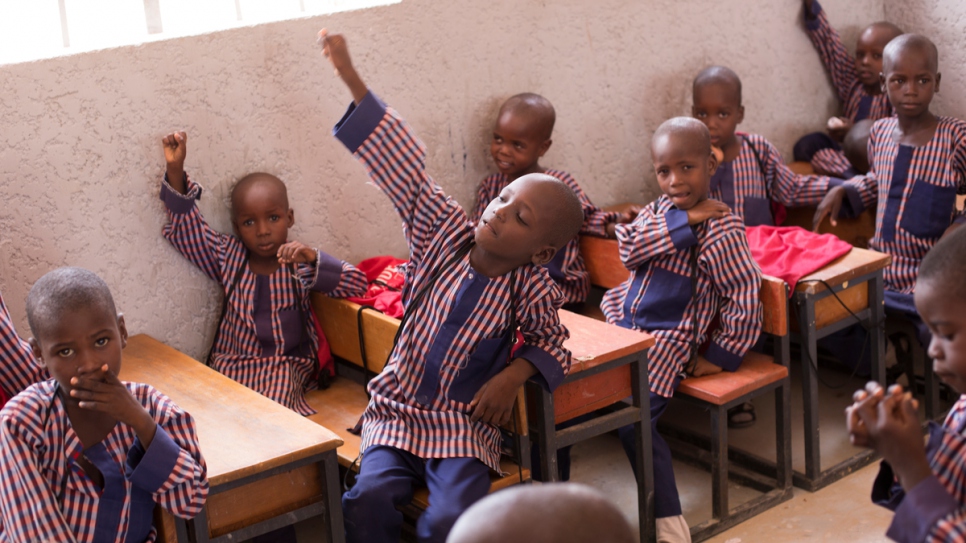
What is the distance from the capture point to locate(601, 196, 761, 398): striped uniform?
3.52 m

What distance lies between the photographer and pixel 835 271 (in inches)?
149

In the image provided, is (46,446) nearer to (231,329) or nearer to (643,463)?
(231,329)

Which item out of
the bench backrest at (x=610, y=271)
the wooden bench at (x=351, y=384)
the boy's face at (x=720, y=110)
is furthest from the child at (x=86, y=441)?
the boy's face at (x=720, y=110)

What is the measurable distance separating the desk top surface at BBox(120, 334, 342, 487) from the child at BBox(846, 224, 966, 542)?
1460mm

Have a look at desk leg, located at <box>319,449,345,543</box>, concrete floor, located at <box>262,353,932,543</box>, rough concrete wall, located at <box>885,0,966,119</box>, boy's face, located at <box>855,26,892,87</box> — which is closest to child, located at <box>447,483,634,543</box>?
desk leg, located at <box>319,449,345,543</box>

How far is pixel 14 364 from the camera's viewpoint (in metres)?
2.82

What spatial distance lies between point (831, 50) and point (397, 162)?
331 centimetres

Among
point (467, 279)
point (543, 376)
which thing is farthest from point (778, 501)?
point (467, 279)

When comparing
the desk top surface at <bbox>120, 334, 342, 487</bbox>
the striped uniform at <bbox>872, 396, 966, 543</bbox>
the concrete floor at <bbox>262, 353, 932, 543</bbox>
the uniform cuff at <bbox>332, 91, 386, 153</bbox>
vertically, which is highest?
the uniform cuff at <bbox>332, 91, 386, 153</bbox>

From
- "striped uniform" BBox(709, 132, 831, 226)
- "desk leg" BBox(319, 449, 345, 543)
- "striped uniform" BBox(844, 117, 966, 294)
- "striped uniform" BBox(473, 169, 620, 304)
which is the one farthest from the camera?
"striped uniform" BBox(709, 132, 831, 226)

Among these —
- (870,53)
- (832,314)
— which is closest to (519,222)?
(832,314)

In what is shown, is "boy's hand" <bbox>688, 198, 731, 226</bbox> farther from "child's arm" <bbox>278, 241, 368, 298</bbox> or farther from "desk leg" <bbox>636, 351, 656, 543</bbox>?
"child's arm" <bbox>278, 241, 368, 298</bbox>

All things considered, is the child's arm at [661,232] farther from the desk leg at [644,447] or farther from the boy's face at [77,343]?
the boy's face at [77,343]

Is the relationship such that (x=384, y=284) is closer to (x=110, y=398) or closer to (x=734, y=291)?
(x=734, y=291)
